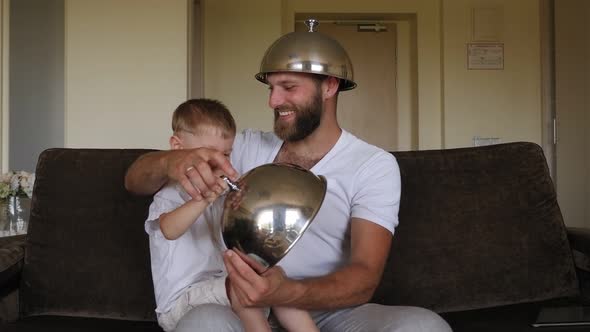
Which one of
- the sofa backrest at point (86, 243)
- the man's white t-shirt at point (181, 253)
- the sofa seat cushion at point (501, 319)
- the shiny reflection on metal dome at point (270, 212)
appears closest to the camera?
the shiny reflection on metal dome at point (270, 212)

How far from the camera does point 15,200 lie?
2.37m

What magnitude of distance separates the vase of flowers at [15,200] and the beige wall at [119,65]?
3.54 ft

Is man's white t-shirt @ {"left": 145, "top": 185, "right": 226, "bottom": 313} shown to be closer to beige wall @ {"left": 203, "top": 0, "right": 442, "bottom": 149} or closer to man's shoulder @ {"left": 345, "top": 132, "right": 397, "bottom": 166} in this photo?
Answer: man's shoulder @ {"left": 345, "top": 132, "right": 397, "bottom": 166}

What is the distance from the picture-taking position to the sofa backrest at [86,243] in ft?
6.04

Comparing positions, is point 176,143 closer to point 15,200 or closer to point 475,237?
point 475,237

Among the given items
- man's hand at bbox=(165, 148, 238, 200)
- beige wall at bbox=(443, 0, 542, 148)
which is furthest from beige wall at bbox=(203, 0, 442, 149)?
man's hand at bbox=(165, 148, 238, 200)

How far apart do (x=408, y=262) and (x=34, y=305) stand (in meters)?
1.09

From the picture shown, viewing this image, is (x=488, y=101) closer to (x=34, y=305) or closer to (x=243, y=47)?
(x=243, y=47)

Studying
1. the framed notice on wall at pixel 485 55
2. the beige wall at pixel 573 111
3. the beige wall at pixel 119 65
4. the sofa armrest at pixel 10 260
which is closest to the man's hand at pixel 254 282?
the sofa armrest at pixel 10 260

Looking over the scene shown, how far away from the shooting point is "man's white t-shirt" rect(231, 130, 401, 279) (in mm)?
1643

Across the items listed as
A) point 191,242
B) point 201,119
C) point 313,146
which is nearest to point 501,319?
point 313,146

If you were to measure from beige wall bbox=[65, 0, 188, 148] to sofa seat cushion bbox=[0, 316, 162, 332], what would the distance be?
1.77 metres

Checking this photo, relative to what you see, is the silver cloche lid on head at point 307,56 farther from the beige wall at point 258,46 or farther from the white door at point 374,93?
the white door at point 374,93

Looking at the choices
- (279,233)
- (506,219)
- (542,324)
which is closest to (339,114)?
(506,219)
